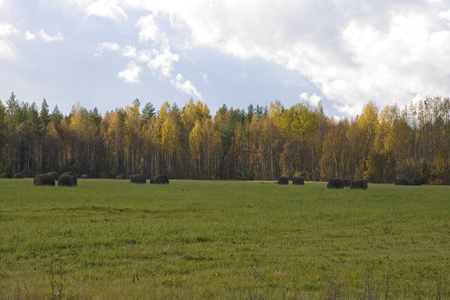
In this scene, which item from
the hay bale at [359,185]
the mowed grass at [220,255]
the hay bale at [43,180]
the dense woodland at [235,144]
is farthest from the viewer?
the dense woodland at [235,144]

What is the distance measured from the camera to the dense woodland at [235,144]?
71312mm

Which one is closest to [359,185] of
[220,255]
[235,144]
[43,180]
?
[220,255]

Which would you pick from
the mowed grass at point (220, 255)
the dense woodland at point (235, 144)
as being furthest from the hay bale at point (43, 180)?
the dense woodland at point (235, 144)

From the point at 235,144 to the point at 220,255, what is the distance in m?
85.3

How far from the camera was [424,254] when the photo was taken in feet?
34.8

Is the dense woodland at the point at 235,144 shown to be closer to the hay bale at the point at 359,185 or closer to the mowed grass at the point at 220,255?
the hay bale at the point at 359,185

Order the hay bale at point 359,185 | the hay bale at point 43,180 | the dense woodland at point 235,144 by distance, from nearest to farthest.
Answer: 1. the hay bale at point 43,180
2. the hay bale at point 359,185
3. the dense woodland at point 235,144

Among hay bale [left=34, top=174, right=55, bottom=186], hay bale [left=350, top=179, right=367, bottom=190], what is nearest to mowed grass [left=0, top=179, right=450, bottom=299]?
hay bale [left=34, top=174, right=55, bottom=186]

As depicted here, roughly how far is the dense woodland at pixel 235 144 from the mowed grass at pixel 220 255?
58.6 m

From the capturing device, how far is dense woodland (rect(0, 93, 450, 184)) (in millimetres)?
71312

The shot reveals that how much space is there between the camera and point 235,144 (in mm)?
95188

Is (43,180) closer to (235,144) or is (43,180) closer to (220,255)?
(220,255)

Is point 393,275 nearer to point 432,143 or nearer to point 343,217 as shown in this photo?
point 343,217

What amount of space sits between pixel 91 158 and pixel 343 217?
89700 millimetres
